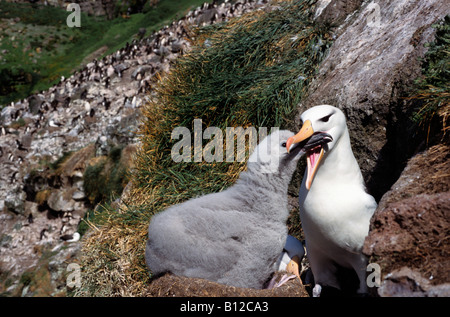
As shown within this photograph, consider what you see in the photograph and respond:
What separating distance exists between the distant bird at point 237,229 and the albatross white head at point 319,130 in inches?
10.8

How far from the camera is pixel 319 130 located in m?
2.91

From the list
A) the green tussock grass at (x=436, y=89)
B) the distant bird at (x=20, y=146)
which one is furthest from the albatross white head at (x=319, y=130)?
the distant bird at (x=20, y=146)

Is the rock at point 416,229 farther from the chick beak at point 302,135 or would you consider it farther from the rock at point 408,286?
the chick beak at point 302,135

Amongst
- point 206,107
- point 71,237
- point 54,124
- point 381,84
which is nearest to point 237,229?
point 381,84

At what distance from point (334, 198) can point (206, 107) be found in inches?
105

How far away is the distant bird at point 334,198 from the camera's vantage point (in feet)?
9.62

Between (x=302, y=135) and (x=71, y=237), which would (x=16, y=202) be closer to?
(x=71, y=237)

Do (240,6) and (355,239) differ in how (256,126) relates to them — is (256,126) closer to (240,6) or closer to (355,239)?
(355,239)

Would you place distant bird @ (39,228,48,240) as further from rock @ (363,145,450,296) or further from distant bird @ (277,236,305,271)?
rock @ (363,145,450,296)

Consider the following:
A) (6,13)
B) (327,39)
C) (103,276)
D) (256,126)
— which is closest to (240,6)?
(327,39)

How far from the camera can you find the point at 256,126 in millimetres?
4934

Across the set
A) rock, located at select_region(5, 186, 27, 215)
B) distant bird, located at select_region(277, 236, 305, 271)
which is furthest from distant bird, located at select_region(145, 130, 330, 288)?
rock, located at select_region(5, 186, 27, 215)

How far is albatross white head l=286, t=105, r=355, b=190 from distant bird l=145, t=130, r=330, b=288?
10.8 inches

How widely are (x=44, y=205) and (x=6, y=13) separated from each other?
23.1 meters
